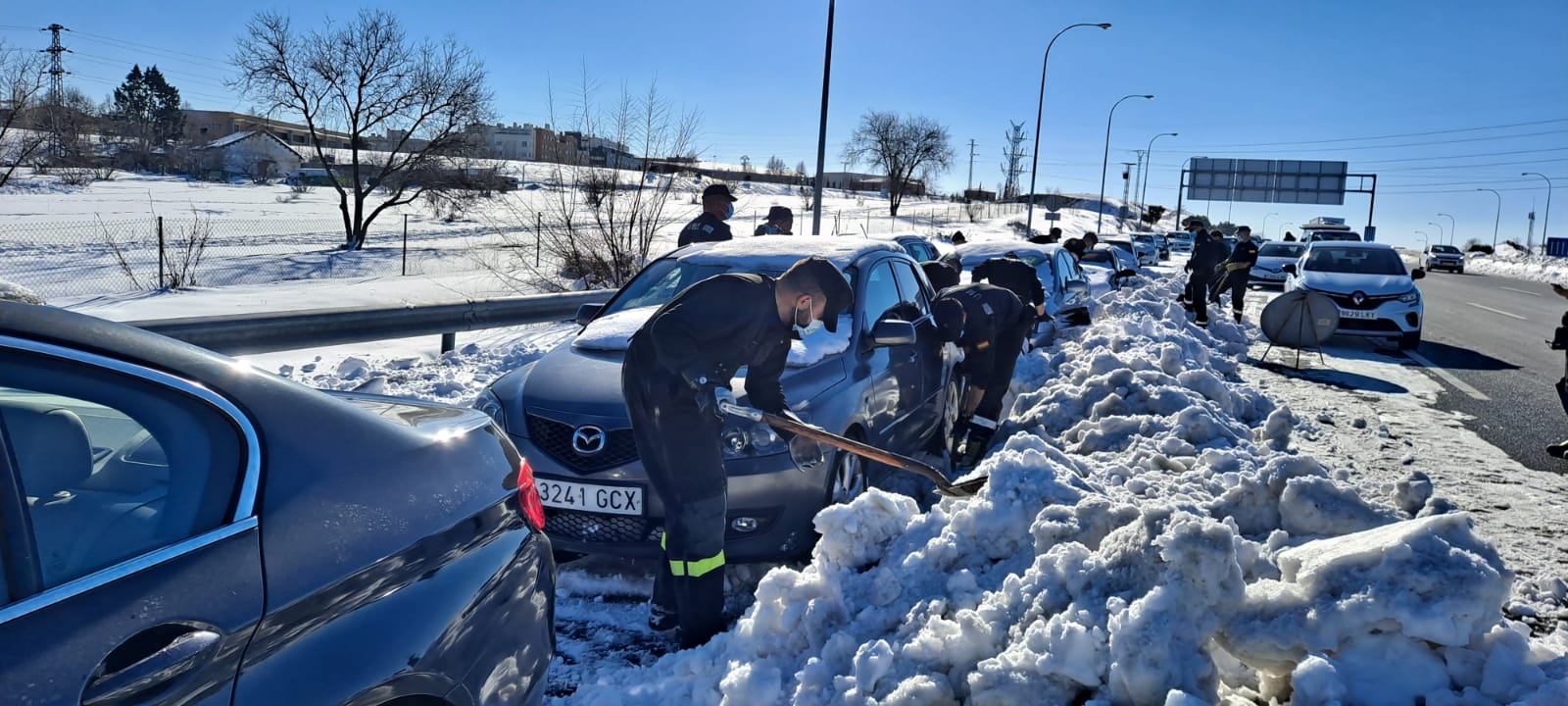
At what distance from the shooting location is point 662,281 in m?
5.90

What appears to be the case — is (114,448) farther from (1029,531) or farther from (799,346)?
(799,346)

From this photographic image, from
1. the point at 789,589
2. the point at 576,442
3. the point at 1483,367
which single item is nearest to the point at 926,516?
the point at 789,589

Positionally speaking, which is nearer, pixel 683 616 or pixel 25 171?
pixel 683 616

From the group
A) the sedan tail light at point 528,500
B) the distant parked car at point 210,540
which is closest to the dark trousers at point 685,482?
the sedan tail light at point 528,500

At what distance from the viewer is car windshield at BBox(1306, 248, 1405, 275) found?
13758mm

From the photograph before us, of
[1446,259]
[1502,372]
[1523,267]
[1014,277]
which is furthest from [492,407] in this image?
[1523,267]

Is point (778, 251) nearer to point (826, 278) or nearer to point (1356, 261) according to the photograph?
point (826, 278)

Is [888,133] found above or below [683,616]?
above

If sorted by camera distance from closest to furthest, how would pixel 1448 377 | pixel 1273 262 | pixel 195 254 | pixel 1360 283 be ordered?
pixel 1448 377 < pixel 1360 283 < pixel 195 254 < pixel 1273 262

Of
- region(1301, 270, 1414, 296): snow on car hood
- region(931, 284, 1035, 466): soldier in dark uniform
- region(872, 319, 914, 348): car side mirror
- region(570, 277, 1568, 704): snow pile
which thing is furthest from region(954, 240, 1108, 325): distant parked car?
region(570, 277, 1568, 704): snow pile

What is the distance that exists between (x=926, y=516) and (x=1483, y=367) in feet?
35.8

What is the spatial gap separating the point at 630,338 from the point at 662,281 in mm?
1323

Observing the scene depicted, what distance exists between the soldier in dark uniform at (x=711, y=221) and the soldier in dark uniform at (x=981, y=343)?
8.59ft

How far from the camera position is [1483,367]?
11359mm
